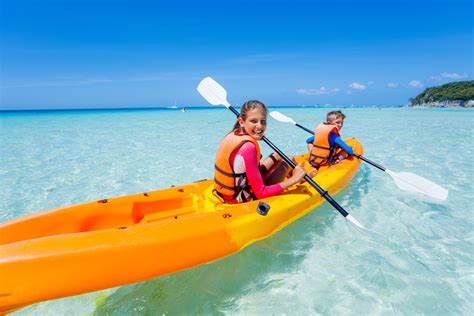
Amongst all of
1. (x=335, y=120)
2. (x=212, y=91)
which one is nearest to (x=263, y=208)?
(x=335, y=120)

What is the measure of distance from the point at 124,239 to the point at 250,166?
3.56 ft

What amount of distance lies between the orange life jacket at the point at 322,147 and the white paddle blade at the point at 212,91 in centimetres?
155

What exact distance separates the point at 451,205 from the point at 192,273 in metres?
3.67

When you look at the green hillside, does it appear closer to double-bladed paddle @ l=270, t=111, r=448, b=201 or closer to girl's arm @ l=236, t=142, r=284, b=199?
double-bladed paddle @ l=270, t=111, r=448, b=201

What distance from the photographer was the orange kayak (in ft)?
5.21

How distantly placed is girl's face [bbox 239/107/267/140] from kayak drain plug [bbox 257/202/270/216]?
1.89 ft

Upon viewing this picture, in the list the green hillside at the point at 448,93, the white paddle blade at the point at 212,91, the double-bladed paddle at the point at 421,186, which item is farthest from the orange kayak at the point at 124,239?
the green hillside at the point at 448,93

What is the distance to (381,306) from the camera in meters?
2.14

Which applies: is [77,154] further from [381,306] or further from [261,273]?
[381,306]

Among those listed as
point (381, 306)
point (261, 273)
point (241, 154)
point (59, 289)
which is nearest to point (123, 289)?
point (59, 289)

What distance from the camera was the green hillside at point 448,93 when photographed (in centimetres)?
6244

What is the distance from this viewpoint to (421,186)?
3.87 m

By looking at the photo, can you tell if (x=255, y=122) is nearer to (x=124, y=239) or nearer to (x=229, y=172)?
(x=229, y=172)

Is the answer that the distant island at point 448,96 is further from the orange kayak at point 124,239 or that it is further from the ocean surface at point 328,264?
the orange kayak at point 124,239
